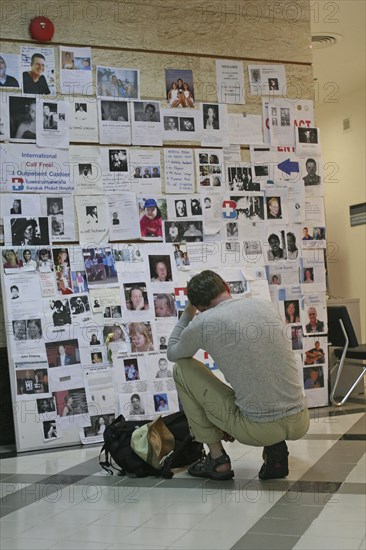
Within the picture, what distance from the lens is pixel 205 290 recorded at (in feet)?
11.8

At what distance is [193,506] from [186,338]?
2.57 feet

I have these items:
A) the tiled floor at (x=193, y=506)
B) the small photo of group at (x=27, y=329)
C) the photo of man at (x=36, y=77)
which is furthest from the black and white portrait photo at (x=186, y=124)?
the tiled floor at (x=193, y=506)

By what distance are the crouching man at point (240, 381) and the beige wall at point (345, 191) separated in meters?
6.04

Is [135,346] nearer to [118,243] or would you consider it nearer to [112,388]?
[112,388]

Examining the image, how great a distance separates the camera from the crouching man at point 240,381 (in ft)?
11.3

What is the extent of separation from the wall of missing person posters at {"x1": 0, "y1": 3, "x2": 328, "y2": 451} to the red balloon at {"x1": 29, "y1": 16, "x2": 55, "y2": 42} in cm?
9

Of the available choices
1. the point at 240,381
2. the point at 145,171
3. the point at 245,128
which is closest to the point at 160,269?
the point at 145,171

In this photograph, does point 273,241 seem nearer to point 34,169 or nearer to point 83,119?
point 83,119

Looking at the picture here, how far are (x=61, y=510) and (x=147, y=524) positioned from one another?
18.9 inches

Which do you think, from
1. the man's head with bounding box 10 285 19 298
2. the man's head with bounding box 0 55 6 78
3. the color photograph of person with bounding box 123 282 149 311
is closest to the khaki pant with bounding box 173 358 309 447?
the color photograph of person with bounding box 123 282 149 311

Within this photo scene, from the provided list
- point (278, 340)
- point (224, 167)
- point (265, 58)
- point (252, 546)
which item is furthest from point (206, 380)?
point (265, 58)

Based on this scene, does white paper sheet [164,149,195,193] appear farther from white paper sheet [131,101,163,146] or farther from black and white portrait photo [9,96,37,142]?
black and white portrait photo [9,96,37,142]

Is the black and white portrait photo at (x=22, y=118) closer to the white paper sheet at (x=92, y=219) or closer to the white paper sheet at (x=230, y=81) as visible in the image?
the white paper sheet at (x=92, y=219)

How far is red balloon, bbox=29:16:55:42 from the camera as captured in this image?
16.6ft
